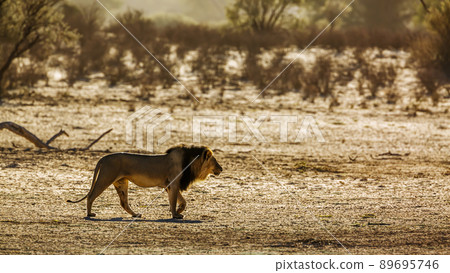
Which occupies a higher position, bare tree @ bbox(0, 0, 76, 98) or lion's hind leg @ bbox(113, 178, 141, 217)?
bare tree @ bbox(0, 0, 76, 98)

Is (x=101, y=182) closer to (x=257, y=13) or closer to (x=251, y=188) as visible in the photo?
(x=251, y=188)

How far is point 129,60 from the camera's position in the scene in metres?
31.5

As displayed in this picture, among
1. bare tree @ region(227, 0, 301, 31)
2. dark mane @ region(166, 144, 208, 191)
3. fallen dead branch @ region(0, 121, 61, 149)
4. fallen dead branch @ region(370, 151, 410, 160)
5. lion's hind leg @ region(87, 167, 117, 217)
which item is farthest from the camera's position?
bare tree @ region(227, 0, 301, 31)

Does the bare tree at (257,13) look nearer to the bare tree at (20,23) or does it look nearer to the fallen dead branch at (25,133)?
the bare tree at (20,23)

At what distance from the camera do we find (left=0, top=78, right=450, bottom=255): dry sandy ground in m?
9.51

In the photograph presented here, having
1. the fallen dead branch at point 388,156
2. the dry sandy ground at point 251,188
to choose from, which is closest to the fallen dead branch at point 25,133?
the dry sandy ground at point 251,188

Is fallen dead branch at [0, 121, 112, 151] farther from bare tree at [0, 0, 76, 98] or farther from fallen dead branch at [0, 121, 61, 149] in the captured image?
bare tree at [0, 0, 76, 98]

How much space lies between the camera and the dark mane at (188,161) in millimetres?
10977

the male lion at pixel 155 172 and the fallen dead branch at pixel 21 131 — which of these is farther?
the fallen dead branch at pixel 21 131

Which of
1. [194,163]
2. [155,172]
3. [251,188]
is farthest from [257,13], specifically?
[155,172]

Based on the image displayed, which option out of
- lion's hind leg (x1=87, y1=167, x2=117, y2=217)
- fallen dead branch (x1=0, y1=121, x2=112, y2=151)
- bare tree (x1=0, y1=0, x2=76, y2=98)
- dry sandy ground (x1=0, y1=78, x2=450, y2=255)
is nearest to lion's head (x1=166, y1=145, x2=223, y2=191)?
dry sandy ground (x1=0, y1=78, x2=450, y2=255)

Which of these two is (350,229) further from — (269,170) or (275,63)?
(275,63)
